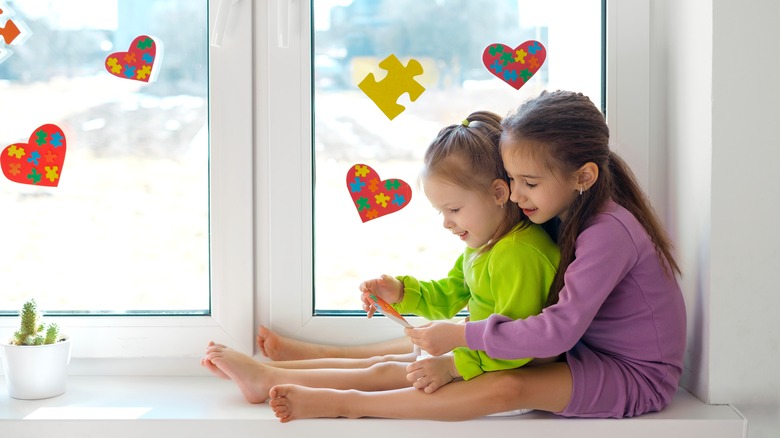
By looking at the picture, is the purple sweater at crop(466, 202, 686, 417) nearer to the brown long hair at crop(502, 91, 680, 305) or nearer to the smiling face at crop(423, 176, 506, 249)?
the brown long hair at crop(502, 91, 680, 305)

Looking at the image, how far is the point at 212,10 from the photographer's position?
1479mm

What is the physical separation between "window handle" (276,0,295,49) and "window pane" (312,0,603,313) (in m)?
0.06

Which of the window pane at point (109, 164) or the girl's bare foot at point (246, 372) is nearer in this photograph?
the girl's bare foot at point (246, 372)

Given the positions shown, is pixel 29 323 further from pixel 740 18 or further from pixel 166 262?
pixel 740 18

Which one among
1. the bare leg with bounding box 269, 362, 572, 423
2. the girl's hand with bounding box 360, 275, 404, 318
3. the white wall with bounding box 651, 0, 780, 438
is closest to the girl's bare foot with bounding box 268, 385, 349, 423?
the bare leg with bounding box 269, 362, 572, 423

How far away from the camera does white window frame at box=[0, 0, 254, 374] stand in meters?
1.48

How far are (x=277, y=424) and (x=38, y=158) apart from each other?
0.73m

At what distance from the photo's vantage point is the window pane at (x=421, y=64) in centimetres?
148

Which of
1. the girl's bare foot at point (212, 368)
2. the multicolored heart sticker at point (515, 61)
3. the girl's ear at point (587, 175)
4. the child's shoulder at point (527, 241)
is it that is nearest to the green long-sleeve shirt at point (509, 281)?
the child's shoulder at point (527, 241)

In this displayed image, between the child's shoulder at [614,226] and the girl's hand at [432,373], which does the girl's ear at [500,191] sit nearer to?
the child's shoulder at [614,226]

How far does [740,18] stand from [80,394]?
1288mm

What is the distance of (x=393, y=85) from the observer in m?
1.49

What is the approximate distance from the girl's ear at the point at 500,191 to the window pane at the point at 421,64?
242 mm

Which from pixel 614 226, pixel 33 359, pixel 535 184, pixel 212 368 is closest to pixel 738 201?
pixel 614 226
